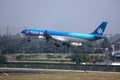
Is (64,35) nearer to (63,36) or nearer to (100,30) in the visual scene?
(63,36)

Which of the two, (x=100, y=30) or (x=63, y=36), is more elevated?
(x=100, y=30)

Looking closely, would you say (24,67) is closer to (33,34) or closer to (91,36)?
(33,34)

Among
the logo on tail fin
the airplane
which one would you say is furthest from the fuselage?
the logo on tail fin

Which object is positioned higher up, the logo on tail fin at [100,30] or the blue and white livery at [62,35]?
the logo on tail fin at [100,30]

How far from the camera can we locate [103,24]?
142375mm

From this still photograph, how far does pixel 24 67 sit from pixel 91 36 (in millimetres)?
26886

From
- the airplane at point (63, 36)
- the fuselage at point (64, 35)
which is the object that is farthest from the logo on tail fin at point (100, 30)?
the fuselage at point (64, 35)

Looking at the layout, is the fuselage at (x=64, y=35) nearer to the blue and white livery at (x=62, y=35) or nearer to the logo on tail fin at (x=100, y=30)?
the blue and white livery at (x=62, y=35)

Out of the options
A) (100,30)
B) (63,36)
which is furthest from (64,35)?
(100,30)

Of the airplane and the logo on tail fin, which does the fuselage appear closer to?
the airplane

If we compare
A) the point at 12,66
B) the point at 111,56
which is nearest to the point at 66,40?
the point at 12,66

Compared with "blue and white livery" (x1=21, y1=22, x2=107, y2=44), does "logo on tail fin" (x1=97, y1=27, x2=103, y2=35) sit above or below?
above

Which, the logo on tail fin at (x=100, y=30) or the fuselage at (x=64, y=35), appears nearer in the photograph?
the fuselage at (x=64, y=35)

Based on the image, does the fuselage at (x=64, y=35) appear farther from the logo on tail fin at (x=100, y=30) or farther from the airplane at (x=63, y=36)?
the logo on tail fin at (x=100, y=30)
